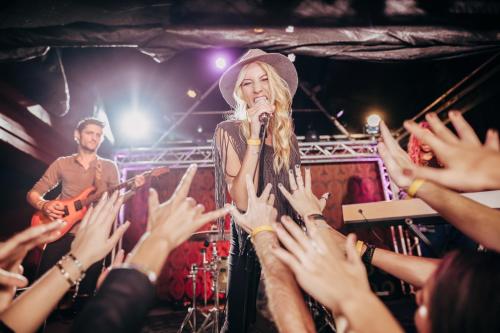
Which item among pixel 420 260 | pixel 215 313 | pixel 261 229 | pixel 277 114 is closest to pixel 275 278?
pixel 261 229

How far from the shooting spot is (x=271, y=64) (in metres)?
3.03

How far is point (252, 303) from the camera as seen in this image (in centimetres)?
213

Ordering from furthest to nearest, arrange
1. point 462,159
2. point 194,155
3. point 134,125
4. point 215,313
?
point 194,155
point 134,125
point 215,313
point 462,159

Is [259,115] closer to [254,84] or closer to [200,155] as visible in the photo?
[254,84]

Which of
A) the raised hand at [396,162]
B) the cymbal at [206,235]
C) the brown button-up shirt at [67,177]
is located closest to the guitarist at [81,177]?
the brown button-up shirt at [67,177]

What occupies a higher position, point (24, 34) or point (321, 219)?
point (24, 34)

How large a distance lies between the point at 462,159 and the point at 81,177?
5.20 metres

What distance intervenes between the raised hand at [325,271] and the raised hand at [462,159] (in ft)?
1.70

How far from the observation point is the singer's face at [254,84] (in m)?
2.78

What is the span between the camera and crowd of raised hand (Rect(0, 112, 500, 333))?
2.74 feet

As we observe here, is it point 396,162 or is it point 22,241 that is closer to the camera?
point 22,241

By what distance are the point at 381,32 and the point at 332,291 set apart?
2.96 m

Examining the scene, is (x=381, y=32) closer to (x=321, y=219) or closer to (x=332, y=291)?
(x=321, y=219)

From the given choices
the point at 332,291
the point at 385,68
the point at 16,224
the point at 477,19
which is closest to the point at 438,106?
the point at 385,68
